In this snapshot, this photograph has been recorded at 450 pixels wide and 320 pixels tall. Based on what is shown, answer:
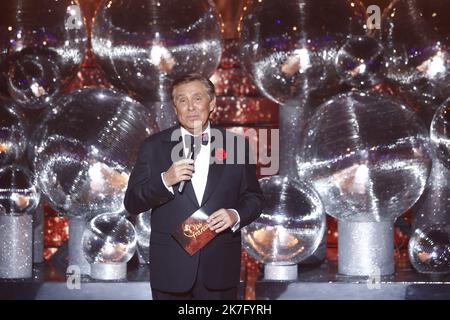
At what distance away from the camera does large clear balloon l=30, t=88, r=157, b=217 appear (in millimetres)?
3594

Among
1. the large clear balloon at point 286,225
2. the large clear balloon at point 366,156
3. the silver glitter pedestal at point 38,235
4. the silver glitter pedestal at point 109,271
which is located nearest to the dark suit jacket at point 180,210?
the large clear balloon at point 286,225

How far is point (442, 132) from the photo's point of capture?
3.65 meters

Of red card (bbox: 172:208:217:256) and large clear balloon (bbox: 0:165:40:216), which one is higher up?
large clear balloon (bbox: 0:165:40:216)

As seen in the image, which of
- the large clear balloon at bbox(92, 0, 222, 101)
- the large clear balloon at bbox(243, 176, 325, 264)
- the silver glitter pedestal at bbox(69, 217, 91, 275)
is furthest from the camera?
the silver glitter pedestal at bbox(69, 217, 91, 275)

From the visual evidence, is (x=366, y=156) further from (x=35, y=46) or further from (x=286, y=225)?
(x=35, y=46)

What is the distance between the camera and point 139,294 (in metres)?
3.65

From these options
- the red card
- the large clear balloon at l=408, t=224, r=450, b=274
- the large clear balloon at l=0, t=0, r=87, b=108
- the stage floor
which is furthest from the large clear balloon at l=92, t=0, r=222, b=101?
the red card

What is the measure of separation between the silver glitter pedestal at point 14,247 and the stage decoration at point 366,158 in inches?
43.0

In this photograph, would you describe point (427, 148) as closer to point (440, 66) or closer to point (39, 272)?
point (440, 66)

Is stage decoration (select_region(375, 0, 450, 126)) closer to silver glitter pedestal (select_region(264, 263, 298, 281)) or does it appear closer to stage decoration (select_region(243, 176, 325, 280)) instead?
stage decoration (select_region(243, 176, 325, 280))

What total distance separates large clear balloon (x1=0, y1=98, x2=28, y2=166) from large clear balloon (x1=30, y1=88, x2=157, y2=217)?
0.12m

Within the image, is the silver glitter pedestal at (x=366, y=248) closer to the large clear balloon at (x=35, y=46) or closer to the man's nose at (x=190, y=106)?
the large clear balloon at (x=35, y=46)

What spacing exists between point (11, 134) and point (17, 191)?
24 cm
